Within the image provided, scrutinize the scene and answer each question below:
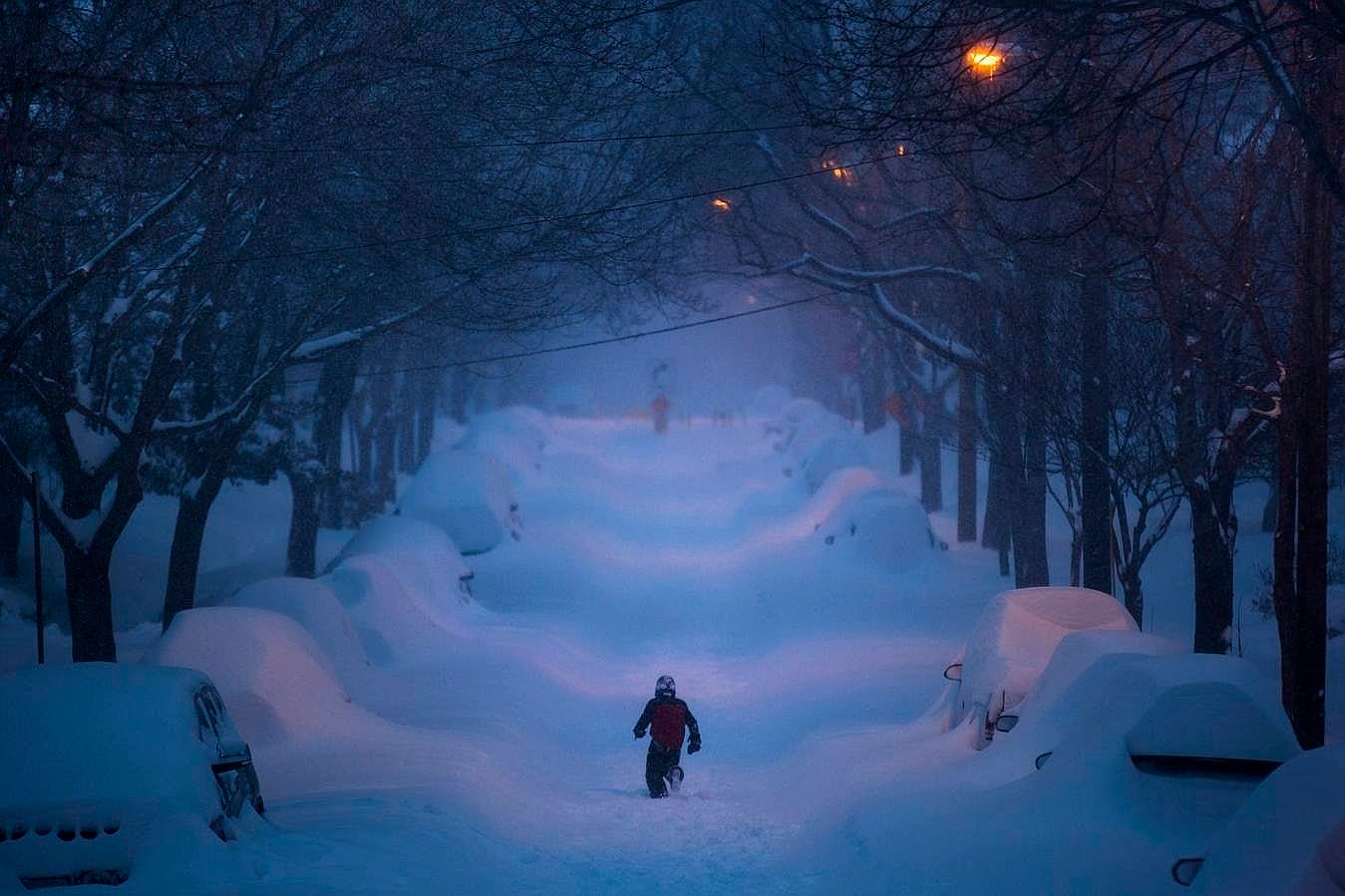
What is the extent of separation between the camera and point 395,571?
1905 centimetres

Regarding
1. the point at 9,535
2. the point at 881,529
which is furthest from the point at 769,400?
the point at 9,535

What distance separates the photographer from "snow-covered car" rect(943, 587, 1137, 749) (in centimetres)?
1066

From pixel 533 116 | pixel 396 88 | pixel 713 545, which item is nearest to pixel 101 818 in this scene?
pixel 396 88

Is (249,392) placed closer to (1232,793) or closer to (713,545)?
(1232,793)

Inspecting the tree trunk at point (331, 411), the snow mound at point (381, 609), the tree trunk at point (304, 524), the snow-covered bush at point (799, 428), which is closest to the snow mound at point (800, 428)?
the snow-covered bush at point (799, 428)

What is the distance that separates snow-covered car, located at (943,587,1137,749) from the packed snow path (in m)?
0.86

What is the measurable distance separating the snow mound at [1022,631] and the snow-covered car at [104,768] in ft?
20.2

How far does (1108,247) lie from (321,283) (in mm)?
9105

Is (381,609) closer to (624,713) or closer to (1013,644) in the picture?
(624,713)

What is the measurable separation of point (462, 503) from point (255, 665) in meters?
13.6

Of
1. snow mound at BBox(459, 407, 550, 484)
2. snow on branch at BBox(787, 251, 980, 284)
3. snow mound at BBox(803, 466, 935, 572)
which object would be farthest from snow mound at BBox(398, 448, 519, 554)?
snow on branch at BBox(787, 251, 980, 284)

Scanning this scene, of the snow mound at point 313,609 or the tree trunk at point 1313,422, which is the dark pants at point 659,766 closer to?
the snow mound at point 313,609

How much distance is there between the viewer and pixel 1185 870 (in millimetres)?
5562

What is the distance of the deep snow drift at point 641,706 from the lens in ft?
23.2
